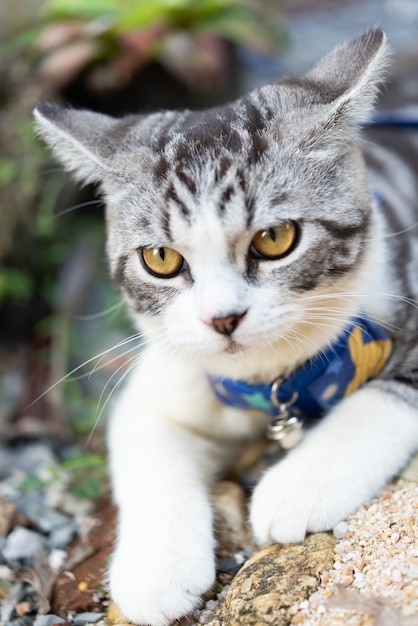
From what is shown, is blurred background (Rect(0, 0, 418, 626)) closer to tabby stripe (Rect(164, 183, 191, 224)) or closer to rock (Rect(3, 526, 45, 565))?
rock (Rect(3, 526, 45, 565))

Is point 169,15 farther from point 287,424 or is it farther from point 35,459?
point 287,424

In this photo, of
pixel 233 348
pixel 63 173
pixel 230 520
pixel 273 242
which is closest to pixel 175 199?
pixel 273 242

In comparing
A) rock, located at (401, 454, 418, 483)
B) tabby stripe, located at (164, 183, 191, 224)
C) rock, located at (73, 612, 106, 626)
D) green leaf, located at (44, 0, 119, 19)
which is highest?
green leaf, located at (44, 0, 119, 19)

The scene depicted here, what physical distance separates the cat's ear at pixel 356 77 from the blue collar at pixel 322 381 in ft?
1.83

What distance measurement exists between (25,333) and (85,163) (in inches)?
70.6

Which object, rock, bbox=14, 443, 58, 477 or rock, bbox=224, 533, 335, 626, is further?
rock, bbox=14, 443, 58, 477

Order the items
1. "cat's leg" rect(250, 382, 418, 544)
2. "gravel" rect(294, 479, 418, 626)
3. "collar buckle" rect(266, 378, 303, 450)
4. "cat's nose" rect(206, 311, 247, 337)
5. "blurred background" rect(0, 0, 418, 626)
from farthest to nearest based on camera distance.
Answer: "blurred background" rect(0, 0, 418, 626), "collar buckle" rect(266, 378, 303, 450), "cat's leg" rect(250, 382, 418, 544), "cat's nose" rect(206, 311, 247, 337), "gravel" rect(294, 479, 418, 626)

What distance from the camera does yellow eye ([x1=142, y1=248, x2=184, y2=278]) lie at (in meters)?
1.56

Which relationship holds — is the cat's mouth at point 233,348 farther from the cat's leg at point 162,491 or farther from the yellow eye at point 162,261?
the cat's leg at point 162,491

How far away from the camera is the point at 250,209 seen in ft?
4.84

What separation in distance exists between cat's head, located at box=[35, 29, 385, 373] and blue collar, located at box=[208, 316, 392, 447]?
0.06 metres

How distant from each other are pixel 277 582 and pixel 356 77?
1.18 meters

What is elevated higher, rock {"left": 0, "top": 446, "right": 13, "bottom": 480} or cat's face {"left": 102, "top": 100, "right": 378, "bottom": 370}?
cat's face {"left": 102, "top": 100, "right": 378, "bottom": 370}

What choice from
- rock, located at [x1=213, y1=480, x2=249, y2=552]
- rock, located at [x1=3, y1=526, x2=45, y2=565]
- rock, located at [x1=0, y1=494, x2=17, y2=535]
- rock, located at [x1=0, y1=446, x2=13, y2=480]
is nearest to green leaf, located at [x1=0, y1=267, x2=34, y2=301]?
rock, located at [x1=0, y1=446, x2=13, y2=480]
